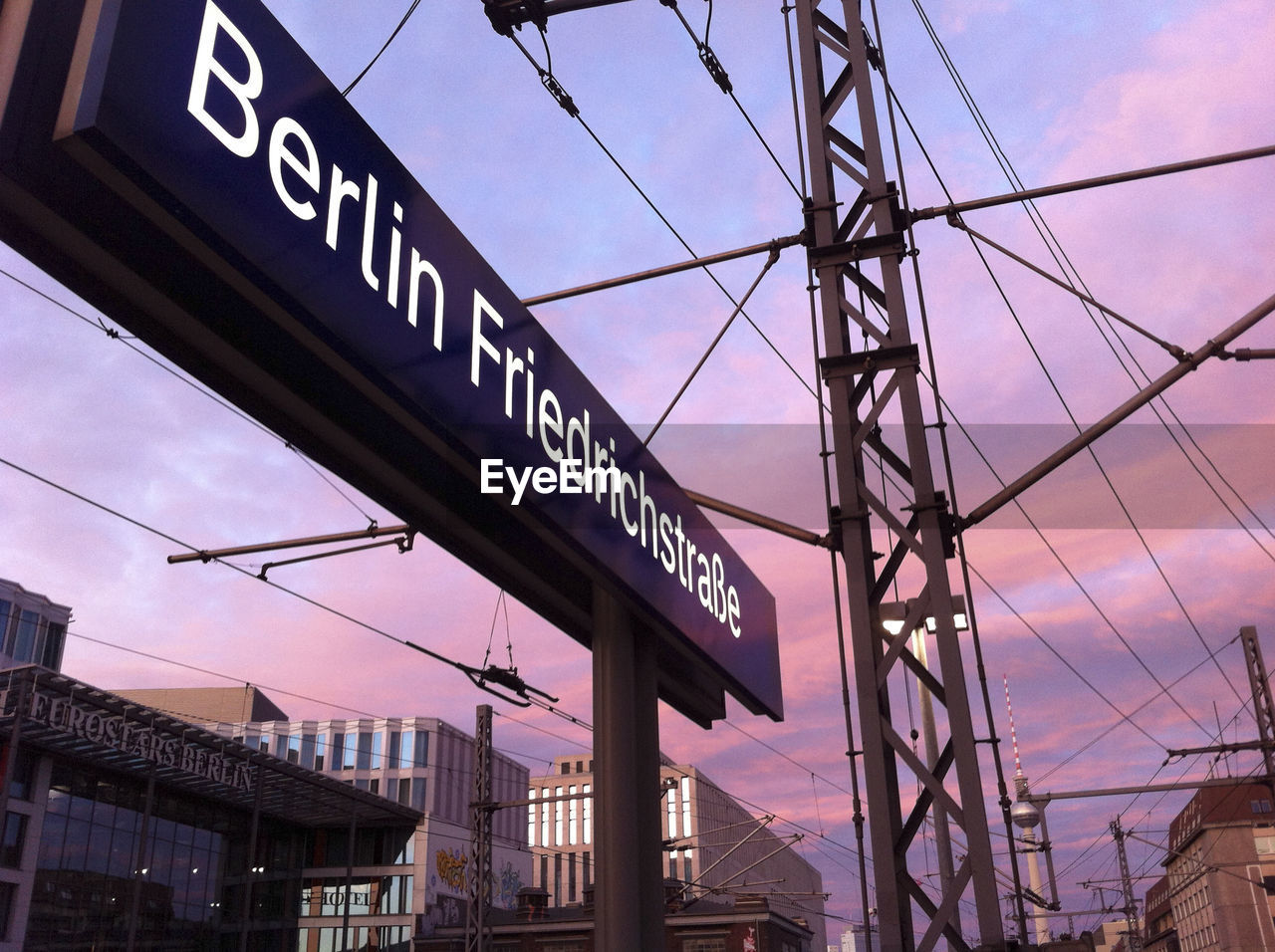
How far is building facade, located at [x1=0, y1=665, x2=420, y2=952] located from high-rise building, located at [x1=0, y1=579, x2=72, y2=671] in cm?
2273

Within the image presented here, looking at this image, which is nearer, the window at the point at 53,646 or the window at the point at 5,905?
the window at the point at 5,905

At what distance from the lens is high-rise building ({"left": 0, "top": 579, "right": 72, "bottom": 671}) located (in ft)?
215

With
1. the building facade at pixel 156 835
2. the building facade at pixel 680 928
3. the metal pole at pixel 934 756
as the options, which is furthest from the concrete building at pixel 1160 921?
the metal pole at pixel 934 756

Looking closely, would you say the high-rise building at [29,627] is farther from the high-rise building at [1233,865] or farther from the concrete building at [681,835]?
the high-rise building at [1233,865]

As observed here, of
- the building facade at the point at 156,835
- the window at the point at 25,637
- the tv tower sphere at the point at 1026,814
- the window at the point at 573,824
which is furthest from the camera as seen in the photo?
the window at the point at 573,824

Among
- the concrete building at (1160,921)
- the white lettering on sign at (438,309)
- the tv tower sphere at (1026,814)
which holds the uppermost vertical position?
the tv tower sphere at (1026,814)

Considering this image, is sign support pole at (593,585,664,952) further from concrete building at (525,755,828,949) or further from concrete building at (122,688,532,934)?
concrete building at (525,755,828,949)

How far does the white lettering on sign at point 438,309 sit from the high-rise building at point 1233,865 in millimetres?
80109

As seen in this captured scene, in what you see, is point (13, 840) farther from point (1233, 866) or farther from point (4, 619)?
point (1233, 866)

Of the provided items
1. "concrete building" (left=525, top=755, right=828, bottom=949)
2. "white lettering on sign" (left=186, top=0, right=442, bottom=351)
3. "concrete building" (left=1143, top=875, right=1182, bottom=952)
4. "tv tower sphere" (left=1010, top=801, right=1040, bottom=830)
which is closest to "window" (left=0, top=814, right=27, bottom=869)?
"white lettering on sign" (left=186, top=0, right=442, bottom=351)

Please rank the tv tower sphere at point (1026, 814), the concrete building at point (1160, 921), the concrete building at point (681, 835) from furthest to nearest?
the concrete building at point (681, 835) → the concrete building at point (1160, 921) → the tv tower sphere at point (1026, 814)

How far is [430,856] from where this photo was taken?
60656 mm

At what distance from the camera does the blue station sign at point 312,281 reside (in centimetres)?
287

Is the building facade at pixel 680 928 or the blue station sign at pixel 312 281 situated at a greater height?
the blue station sign at pixel 312 281
